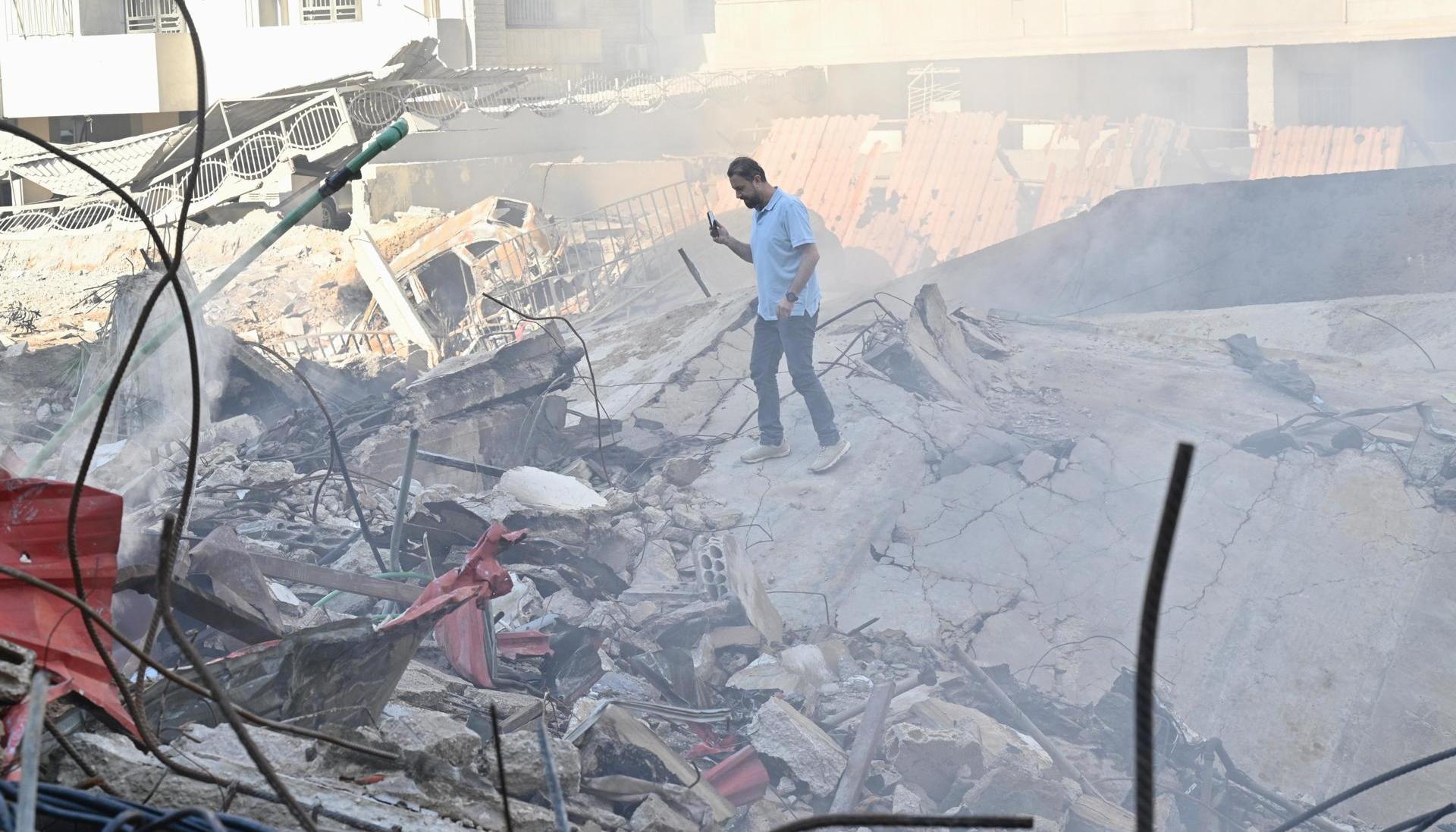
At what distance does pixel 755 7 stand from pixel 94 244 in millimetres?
14265

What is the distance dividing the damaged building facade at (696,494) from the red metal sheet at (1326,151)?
355 millimetres

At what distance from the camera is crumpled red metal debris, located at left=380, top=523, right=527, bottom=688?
3697mm

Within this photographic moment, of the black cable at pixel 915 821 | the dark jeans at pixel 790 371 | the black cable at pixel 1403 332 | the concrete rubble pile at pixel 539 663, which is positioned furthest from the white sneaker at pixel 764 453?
the black cable at pixel 1403 332

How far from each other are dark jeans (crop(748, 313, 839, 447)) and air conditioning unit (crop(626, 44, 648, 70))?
20144 mm

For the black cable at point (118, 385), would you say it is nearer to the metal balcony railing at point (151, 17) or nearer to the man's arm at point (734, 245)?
the man's arm at point (734, 245)

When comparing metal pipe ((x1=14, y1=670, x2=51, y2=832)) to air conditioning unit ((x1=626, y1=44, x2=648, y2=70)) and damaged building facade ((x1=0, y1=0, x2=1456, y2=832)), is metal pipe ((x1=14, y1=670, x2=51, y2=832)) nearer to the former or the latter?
damaged building facade ((x1=0, y1=0, x2=1456, y2=832))

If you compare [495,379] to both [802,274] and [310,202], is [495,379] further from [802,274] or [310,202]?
[310,202]

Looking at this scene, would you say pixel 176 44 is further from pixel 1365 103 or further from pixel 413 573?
pixel 1365 103

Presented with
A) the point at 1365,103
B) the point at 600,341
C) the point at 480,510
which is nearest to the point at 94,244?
the point at 600,341

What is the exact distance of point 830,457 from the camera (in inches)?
253

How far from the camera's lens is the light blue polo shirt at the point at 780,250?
598 cm

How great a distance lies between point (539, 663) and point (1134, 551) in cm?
300

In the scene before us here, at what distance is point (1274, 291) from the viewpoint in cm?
1120

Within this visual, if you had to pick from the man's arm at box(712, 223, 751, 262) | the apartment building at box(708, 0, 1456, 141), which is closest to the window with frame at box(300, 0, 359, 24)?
the apartment building at box(708, 0, 1456, 141)
